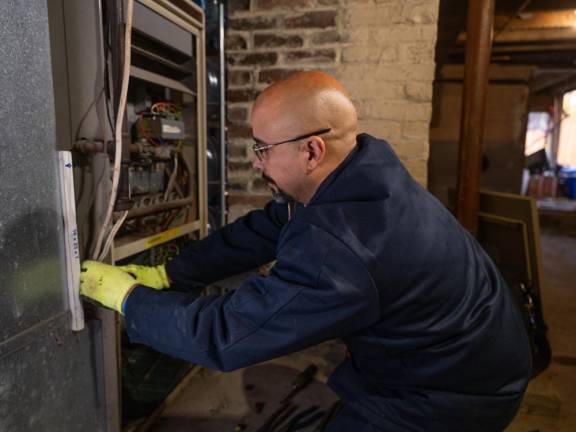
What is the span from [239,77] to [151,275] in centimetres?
98

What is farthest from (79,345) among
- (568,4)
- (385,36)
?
(568,4)

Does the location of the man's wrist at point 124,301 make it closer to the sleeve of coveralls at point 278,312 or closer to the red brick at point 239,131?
the sleeve of coveralls at point 278,312

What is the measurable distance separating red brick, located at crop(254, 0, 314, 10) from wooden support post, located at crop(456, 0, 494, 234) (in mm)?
774

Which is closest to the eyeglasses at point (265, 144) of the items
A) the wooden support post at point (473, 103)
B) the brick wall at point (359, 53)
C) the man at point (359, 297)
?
the man at point (359, 297)

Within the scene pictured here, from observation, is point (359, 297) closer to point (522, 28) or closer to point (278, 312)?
point (278, 312)

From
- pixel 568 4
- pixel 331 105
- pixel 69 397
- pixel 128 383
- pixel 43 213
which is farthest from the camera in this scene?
pixel 568 4

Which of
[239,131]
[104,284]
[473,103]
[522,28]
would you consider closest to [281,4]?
[239,131]

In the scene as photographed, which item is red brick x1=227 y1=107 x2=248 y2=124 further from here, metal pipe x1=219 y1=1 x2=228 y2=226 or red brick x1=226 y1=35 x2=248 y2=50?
red brick x1=226 y1=35 x2=248 y2=50

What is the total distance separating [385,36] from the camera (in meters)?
1.66

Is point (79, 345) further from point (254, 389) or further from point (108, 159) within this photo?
point (254, 389)

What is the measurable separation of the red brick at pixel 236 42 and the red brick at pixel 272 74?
0.14m

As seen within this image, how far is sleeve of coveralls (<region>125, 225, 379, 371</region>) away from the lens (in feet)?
2.68

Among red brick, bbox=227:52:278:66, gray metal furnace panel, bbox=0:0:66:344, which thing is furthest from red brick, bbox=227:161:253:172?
gray metal furnace panel, bbox=0:0:66:344

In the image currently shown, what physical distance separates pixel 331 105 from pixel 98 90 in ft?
1.72
